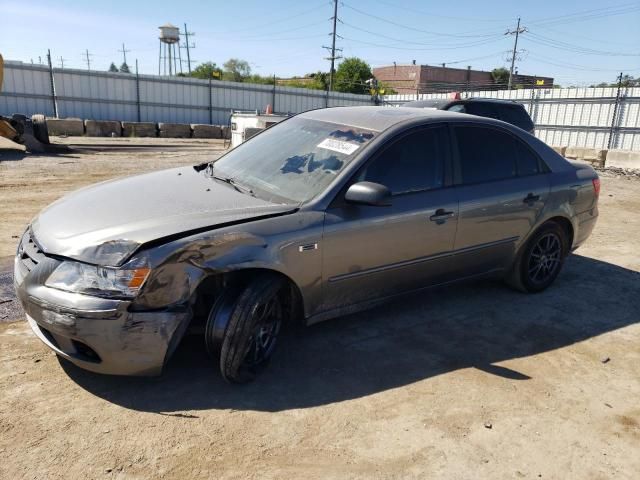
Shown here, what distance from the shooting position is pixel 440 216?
3.76 metres

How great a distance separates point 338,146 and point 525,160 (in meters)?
1.95

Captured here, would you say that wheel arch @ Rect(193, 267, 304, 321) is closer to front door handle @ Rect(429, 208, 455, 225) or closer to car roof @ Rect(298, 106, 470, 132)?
front door handle @ Rect(429, 208, 455, 225)

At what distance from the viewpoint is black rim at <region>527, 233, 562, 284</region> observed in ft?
15.4

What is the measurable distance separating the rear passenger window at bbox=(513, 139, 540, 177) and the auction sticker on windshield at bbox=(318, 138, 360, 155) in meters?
1.77

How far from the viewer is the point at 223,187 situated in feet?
11.6

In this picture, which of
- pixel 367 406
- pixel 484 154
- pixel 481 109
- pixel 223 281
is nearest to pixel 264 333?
pixel 223 281

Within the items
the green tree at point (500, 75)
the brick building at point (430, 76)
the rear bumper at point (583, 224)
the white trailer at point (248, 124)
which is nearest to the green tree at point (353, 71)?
the brick building at point (430, 76)

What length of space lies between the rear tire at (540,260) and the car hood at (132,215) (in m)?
2.58

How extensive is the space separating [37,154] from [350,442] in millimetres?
13471

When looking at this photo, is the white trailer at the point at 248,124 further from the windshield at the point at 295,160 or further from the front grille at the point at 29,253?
the front grille at the point at 29,253

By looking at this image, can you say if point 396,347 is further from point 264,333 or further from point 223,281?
point 223,281

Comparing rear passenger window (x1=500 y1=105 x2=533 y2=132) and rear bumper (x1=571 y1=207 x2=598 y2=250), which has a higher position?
rear passenger window (x1=500 y1=105 x2=533 y2=132)

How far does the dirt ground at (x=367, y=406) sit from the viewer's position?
Result: 247cm

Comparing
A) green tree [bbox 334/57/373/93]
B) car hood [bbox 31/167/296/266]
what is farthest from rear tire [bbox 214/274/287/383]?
green tree [bbox 334/57/373/93]
